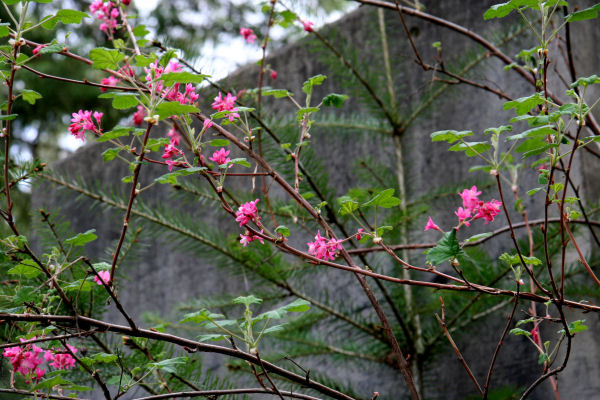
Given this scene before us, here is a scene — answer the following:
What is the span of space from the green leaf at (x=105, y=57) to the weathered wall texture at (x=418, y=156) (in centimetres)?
96

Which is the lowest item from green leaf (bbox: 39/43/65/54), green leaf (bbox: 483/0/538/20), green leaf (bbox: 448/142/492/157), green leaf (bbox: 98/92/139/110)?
green leaf (bbox: 448/142/492/157)

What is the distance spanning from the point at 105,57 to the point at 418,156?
4.90 ft

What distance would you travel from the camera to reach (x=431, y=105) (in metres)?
2.08

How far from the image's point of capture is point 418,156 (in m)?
2.30

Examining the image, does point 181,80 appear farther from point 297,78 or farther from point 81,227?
point 81,227

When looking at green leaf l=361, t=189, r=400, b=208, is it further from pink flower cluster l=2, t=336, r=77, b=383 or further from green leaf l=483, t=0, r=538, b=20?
pink flower cluster l=2, t=336, r=77, b=383

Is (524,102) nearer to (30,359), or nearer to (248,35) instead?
(30,359)

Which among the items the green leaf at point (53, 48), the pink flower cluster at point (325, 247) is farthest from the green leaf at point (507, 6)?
the green leaf at point (53, 48)

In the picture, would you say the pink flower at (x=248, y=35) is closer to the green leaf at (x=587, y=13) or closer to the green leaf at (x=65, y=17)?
→ the green leaf at (x=65, y=17)

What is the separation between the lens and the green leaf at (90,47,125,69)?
37.8 inches

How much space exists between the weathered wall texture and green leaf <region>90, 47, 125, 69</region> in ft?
3.14

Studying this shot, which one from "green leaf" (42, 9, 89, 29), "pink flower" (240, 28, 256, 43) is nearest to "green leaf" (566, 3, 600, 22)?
"green leaf" (42, 9, 89, 29)

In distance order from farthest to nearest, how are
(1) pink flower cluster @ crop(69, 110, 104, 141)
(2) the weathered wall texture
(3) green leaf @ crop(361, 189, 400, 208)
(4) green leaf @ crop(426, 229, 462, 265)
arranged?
(2) the weathered wall texture
(1) pink flower cluster @ crop(69, 110, 104, 141)
(3) green leaf @ crop(361, 189, 400, 208)
(4) green leaf @ crop(426, 229, 462, 265)

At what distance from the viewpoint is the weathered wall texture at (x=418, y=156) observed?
1.90 m
